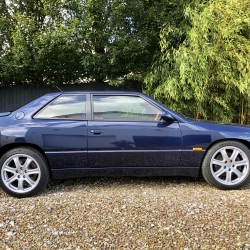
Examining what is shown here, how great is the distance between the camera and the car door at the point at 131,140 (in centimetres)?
301

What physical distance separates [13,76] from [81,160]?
452cm

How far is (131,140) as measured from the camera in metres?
3.03

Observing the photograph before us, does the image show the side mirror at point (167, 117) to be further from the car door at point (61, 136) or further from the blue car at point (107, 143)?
the car door at point (61, 136)

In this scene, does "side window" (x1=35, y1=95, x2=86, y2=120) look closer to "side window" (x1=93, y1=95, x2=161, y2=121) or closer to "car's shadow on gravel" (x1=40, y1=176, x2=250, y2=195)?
"side window" (x1=93, y1=95, x2=161, y2=121)

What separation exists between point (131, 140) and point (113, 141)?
0.74 feet

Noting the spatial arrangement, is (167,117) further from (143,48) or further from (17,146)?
(143,48)

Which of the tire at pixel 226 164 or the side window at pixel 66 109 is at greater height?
the side window at pixel 66 109

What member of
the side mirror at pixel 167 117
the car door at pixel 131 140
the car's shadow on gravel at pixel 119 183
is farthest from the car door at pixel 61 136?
the side mirror at pixel 167 117

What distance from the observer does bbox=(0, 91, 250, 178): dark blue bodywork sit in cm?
295

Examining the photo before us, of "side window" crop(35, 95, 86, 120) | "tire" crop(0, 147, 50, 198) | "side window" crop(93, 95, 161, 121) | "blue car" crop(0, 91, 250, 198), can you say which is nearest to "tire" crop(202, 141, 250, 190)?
"blue car" crop(0, 91, 250, 198)

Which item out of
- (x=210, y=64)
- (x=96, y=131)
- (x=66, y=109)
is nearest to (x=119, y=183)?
(x=96, y=131)

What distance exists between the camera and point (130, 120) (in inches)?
122

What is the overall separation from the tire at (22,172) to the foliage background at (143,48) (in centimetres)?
311

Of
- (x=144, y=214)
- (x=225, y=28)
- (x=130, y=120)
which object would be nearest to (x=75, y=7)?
(x=225, y=28)
